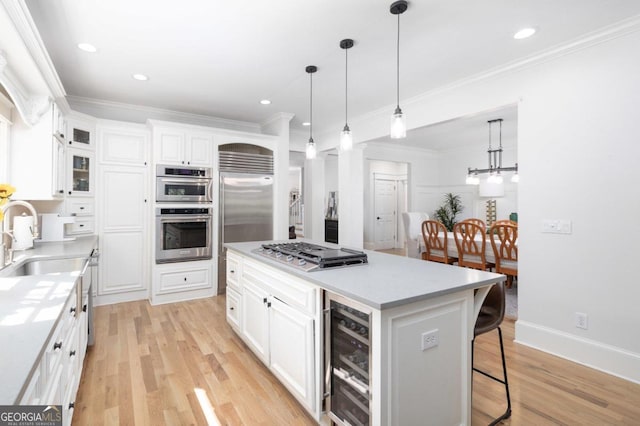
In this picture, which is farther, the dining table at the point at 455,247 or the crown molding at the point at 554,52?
the dining table at the point at 455,247

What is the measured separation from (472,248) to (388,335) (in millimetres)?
3773

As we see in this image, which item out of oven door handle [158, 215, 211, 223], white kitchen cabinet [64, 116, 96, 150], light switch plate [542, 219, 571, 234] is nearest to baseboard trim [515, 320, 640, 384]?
light switch plate [542, 219, 571, 234]

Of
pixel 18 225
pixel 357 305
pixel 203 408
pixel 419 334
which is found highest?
pixel 18 225

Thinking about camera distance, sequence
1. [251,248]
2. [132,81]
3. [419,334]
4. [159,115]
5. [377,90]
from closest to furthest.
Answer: [419,334], [251,248], [132,81], [377,90], [159,115]

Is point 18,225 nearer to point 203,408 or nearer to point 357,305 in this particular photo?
point 203,408

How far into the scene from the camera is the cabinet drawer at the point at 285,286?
1840 millimetres

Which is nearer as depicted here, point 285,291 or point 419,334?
point 419,334

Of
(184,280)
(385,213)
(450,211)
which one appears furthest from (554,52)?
(385,213)

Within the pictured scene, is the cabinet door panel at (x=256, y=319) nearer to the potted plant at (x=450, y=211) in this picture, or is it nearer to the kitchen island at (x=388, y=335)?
the kitchen island at (x=388, y=335)

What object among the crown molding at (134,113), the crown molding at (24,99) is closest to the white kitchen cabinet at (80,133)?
the crown molding at (134,113)

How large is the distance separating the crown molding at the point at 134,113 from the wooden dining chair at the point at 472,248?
394 cm

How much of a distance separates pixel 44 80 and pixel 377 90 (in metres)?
3.12

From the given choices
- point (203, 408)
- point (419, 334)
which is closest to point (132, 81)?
point (203, 408)

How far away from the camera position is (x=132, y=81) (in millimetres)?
3611
